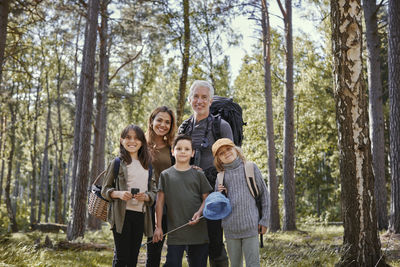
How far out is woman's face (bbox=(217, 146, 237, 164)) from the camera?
3225mm

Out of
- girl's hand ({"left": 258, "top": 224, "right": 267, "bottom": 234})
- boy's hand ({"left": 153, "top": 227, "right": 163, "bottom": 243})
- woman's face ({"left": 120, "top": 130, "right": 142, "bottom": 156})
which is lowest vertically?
boy's hand ({"left": 153, "top": 227, "right": 163, "bottom": 243})

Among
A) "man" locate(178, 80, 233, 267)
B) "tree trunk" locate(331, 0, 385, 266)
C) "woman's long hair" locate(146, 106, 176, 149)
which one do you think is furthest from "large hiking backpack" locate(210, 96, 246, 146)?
"tree trunk" locate(331, 0, 385, 266)

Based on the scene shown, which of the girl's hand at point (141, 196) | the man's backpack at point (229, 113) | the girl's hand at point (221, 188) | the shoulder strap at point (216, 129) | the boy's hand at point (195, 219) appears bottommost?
the boy's hand at point (195, 219)

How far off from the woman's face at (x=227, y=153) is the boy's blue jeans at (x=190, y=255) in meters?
0.79

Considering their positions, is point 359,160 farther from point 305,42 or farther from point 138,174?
point 305,42

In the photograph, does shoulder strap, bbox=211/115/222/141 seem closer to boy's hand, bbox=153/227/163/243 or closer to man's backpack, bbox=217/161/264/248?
man's backpack, bbox=217/161/264/248

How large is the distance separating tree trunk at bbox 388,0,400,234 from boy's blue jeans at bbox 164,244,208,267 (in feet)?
19.8

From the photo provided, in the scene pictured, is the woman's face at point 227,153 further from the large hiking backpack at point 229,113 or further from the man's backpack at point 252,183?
the large hiking backpack at point 229,113

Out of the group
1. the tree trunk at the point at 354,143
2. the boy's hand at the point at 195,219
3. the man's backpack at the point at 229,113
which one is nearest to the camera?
the boy's hand at the point at 195,219

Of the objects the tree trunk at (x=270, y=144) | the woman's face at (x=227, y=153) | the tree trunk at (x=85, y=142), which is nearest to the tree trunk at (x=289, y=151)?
the tree trunk at (x=270, y=144)

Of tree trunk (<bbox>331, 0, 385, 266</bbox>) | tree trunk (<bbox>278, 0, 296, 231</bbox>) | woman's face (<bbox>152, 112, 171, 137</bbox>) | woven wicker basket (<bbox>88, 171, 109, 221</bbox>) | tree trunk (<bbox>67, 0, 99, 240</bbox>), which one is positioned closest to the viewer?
woven wicker basket (<bbox>88, 171, 109, 221</bbox>)

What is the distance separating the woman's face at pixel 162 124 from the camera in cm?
362

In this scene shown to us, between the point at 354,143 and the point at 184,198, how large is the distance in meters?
2.56

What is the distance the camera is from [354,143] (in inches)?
180
